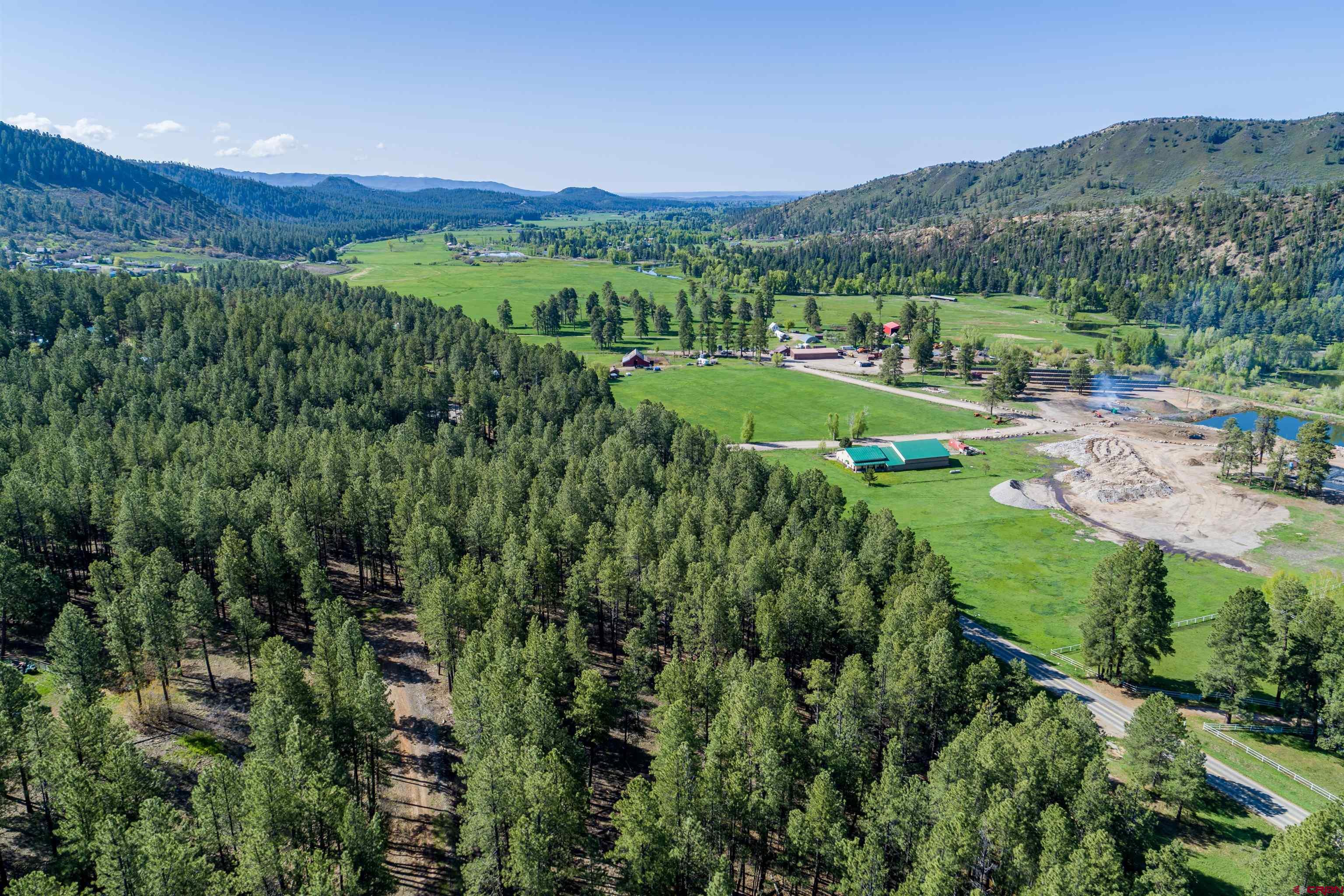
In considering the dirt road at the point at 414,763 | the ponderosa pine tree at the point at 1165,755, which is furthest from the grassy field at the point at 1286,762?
the dirt road at the point at 414,763

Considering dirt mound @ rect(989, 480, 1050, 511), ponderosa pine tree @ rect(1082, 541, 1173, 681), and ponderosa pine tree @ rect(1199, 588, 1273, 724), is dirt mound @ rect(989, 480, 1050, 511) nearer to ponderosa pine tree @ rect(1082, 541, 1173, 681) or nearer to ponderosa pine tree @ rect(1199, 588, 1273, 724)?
ponderosa pine tree @ rect(1082, 541, 1173, 681)

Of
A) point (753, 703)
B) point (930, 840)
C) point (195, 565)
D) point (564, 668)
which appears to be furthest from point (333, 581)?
point (930, 840)

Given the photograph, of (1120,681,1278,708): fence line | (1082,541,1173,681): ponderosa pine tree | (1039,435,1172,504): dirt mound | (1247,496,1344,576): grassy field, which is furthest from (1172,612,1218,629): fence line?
(1039,435,1172,504): dirt mound

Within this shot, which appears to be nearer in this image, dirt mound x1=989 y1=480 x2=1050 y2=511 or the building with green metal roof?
dirt mound x1=989 y1=480 x2=1050 y2=511

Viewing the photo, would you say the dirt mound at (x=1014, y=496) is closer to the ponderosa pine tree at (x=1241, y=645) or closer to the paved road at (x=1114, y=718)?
the paved road at (x=1114, y=718)

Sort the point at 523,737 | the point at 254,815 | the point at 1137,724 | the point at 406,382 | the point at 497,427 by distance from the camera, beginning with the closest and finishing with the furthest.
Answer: the point at 254,815, the point at 523,737, the point at 1137,724, the point at 497,427, the point at 406,382

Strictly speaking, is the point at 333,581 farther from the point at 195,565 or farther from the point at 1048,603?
the point at 1048,603
